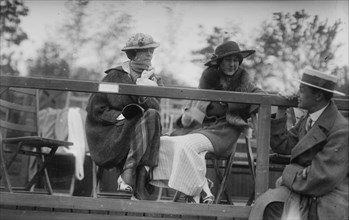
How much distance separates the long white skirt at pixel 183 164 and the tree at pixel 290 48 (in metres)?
3.47

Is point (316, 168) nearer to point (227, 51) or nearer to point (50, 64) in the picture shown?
point (227, 51)

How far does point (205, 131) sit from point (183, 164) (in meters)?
0.49

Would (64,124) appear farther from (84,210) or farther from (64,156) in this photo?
(84,210)

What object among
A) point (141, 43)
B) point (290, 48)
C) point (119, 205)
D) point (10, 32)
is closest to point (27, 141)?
point (141, 43)

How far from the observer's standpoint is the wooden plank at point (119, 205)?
173 inches

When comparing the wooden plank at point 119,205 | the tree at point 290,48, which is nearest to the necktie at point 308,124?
the wooden plank at point 119,205

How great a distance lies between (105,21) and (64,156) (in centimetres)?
188

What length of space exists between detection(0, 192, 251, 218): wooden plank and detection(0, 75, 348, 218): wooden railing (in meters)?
0.29

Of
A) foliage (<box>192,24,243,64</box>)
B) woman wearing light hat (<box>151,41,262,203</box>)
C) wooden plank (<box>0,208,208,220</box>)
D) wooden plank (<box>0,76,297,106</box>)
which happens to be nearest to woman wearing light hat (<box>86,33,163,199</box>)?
woman wearing light hat (<box>151,41,262,203</box>)

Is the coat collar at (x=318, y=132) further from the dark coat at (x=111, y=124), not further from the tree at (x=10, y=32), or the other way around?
the tree at (x=10, y=32)

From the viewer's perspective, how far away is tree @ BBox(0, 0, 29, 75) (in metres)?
8.80

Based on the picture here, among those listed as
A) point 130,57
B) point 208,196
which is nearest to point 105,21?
point 130,57

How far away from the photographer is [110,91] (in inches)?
173

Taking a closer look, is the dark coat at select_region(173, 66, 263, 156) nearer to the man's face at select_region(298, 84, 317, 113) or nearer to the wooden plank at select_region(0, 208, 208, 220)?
the man's face at select_region(298, 84, 317, 113)
